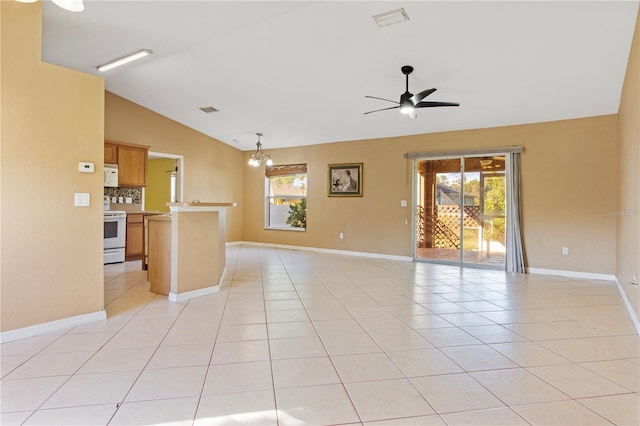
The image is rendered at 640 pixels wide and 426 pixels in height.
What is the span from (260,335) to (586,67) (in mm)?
4681

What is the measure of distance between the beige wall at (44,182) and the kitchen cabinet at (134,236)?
3.44m

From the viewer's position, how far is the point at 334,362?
7.48 feet

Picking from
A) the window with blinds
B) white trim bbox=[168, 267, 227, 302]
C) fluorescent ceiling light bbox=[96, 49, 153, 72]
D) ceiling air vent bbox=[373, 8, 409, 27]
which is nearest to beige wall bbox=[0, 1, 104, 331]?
white trim bbox=[168, 267, 227, 302]

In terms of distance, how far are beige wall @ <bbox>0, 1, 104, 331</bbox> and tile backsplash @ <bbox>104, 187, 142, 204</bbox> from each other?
3.81 meters

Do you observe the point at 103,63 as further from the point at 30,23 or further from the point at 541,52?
the point at 541,52

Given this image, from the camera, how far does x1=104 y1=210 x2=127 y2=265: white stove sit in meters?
5.73

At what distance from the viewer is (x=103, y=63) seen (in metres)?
4.16

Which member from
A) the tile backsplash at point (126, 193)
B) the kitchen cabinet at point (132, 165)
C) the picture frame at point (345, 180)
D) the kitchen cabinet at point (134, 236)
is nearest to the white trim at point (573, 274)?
the picture frame at point (345, 180)

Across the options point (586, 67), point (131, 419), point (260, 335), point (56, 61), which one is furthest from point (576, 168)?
point (56, 61)

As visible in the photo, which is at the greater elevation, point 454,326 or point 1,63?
point 1,63

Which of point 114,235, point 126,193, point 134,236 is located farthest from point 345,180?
point 114,235

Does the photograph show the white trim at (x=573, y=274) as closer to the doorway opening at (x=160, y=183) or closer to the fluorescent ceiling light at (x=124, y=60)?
the fluorescent ceiling light at (x=124, y=60)

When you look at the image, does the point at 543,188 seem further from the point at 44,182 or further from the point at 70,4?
the point at 44,182

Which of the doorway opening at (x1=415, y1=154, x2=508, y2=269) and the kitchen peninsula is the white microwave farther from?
the doorway opening at (x1=415, y1=154, x2=508, y2=269)
